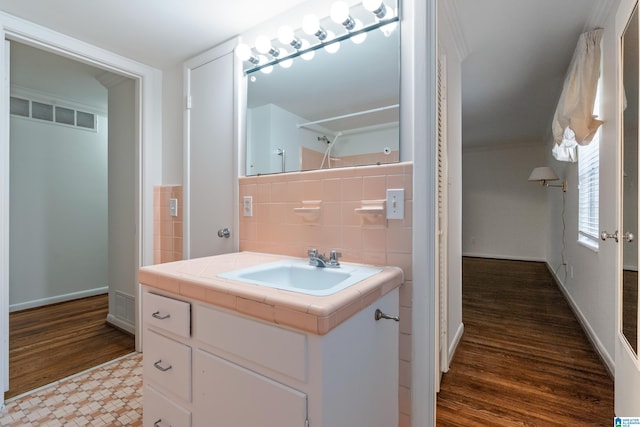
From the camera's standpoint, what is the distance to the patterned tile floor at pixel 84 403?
4.96 feet

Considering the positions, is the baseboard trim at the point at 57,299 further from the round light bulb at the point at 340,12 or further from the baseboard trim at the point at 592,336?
the baseboard trim at the point at 592,336

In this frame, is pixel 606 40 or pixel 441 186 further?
pixel 606 40

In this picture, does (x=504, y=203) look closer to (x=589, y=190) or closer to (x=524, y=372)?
(x=589, y=190)

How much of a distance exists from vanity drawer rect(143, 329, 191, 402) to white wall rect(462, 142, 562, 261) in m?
6.61

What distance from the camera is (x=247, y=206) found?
68.2 inches

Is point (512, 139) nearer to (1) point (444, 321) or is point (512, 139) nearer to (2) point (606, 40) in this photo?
(2) point (606, 40)

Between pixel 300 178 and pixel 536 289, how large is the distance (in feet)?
13.2

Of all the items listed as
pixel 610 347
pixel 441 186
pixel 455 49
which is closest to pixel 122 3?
pixel 441 186

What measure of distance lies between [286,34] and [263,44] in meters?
0.16

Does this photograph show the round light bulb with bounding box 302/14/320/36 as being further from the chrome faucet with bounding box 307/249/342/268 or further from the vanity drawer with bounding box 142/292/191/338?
the vanity drawer with bounding box 142/292/191/338

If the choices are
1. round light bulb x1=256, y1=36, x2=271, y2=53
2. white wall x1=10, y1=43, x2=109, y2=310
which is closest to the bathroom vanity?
round light bulb x1=256, y1=36, x2=271, y2=53

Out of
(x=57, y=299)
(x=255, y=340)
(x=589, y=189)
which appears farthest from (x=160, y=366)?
(x=589, y=189)

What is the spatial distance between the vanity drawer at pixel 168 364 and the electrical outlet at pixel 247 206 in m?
0.76

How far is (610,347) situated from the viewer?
198 cm
